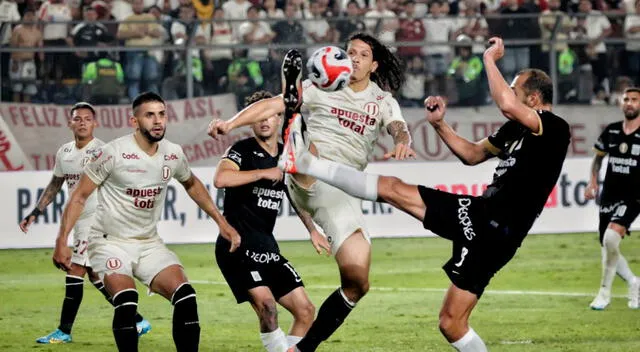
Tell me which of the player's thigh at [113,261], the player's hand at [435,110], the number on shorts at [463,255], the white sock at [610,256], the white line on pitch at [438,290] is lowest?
the white line on pitch at [438,290]

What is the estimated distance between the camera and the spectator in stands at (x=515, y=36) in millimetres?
21109

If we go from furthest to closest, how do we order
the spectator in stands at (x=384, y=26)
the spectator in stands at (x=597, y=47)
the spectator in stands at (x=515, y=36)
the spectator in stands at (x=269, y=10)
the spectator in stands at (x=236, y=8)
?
the spectator in stands at (x=269, y=10), the spectator in stands at (x=236, y=8), the spectator in stands at (x=597, y=47), the spectator in stands at (x=515, y=36), the spectator in stands at (x=384, y=26)

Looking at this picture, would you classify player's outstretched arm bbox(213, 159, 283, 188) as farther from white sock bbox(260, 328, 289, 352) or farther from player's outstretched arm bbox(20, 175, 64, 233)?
player's outstretched arm bbox(20, 175, 64, 233)

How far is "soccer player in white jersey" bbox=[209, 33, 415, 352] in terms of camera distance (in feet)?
30.3

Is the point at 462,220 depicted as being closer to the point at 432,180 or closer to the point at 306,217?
the point at 306,217

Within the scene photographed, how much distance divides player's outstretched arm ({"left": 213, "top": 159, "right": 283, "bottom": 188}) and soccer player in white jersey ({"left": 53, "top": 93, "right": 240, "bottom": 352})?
20cm

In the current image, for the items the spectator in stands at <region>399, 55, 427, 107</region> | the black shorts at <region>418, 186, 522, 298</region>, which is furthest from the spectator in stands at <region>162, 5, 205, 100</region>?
the black shorts at <region>418, 186, 522, 298</region>

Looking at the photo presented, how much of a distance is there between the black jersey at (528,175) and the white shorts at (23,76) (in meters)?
12.8

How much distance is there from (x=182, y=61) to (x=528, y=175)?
12.7 metres

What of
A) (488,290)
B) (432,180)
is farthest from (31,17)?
(488,290)

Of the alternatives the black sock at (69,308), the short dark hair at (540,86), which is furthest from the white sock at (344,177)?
the black sock at (69,308)

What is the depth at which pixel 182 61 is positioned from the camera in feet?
67.6

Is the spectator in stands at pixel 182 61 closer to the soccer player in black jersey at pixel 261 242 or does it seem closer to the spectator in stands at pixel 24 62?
the spectator in stands at pixel 24 62

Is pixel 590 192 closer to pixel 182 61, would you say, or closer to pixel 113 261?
pixel 113 261
